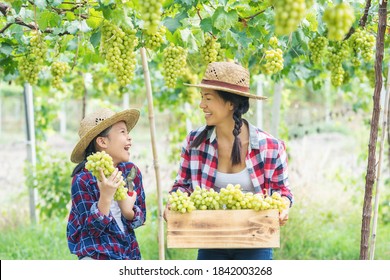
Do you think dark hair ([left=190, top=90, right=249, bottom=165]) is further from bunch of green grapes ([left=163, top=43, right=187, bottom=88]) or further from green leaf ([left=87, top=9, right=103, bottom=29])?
green leaf ([left=87, top=9, right=103, bottom=29])

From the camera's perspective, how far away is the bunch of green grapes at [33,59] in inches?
136

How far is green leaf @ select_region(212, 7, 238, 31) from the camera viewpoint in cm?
302

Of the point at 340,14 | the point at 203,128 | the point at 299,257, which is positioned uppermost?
the point at 340,14

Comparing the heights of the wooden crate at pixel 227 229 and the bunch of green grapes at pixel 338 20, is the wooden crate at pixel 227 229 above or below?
below

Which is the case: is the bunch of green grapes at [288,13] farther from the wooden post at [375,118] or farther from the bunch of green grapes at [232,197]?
the wooden post at [375,118]

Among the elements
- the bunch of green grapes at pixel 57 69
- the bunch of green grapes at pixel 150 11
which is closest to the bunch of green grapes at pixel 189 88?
the bunch of green grapes at pixel 57 69

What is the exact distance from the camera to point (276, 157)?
10.2ft

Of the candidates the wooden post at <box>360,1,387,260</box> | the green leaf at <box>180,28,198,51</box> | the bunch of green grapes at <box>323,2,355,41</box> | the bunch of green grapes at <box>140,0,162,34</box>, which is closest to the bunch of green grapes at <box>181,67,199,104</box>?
the green leaf at <box>180,28,198,51</box>

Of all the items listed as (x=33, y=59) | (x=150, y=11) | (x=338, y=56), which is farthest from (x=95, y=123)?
(x=338, y=56)

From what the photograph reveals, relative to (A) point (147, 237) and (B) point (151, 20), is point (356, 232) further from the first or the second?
(B) point (151, 20)

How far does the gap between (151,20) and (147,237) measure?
4283 mm

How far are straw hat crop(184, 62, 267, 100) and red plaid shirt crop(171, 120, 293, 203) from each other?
0.21 m

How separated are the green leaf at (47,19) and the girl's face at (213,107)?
31.8 inches
